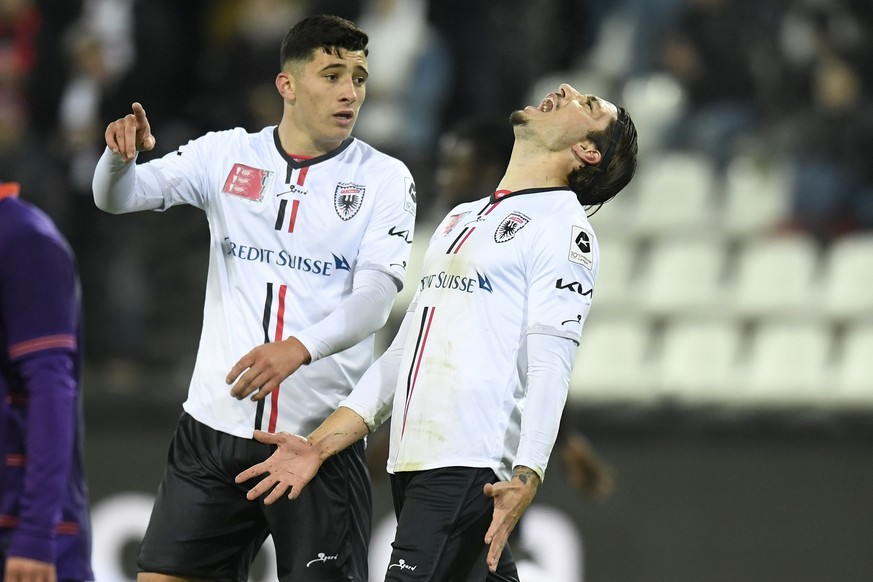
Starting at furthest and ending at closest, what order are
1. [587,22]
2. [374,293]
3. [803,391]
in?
[587,22], [803,391], [374,293]

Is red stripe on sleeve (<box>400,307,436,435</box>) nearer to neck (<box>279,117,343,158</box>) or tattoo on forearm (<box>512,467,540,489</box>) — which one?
tattoo on forearm (<box>512,467,540,489</box>)

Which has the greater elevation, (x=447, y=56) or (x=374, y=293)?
(x=447, y=56)

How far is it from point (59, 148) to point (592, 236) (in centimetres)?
652

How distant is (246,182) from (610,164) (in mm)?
1084

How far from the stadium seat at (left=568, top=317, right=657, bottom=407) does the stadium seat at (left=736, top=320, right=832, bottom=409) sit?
2.05 ft

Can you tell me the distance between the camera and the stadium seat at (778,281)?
358 inches

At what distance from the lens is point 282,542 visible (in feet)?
13.8

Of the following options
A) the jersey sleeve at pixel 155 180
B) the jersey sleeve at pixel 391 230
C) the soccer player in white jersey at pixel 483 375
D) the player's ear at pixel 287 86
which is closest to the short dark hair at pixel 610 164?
the soccer player in white jersey at pixel 483 375

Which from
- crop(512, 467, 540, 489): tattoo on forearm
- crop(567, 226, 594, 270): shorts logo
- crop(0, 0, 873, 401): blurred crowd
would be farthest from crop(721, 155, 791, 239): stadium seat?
crop(512, 467, 540, 489): tattoo on forearm

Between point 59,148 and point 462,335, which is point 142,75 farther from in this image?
point 462,335

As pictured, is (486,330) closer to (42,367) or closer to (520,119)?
(520,119)

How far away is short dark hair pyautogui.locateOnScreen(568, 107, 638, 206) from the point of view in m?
4.15

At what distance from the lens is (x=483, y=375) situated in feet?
12.8

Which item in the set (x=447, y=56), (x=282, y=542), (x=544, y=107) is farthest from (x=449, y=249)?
(x=447, y=56)
